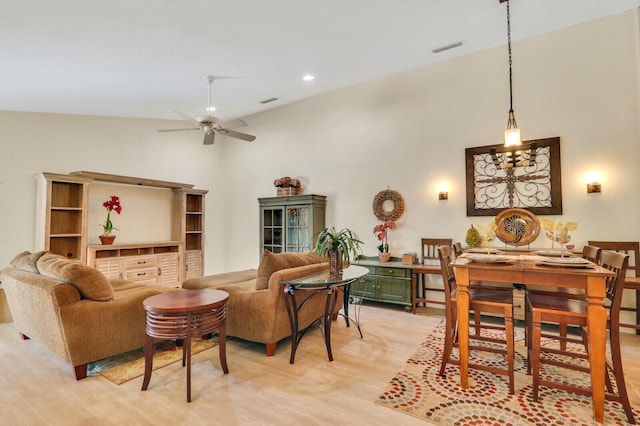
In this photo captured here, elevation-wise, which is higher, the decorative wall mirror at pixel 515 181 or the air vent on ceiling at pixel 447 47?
the air vent on ceiling at pixel 447 47

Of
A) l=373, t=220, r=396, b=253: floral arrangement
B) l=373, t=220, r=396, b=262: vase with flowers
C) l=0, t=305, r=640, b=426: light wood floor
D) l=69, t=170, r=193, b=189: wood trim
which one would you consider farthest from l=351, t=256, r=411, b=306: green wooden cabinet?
l=69, t=170, r=193, b=189: wood trim

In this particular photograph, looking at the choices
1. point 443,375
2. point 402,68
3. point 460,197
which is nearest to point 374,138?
point 402,68

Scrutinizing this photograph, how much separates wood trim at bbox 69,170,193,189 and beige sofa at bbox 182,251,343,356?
9.27 feet

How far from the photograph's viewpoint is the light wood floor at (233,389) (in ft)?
6.63

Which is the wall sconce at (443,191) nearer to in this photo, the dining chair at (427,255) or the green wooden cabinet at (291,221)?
the dining chair at (427,255)

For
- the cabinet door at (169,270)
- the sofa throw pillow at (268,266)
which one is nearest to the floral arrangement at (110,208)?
the cabinet door at (169,270)

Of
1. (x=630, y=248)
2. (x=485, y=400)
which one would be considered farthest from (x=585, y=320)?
(x=630, y=248)

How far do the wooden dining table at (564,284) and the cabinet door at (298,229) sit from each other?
3191 millimetres

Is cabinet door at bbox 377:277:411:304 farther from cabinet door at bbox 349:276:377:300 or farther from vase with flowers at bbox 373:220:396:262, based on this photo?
vase with flowers at bbox 373:220:396:262

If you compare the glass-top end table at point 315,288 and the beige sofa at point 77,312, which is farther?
the glass-top end table at point 315,288

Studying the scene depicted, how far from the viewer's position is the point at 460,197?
452 cm

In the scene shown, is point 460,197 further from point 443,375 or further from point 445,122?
point 443,375

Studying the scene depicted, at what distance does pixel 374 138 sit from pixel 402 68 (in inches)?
43.7

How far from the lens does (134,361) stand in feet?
9.23
